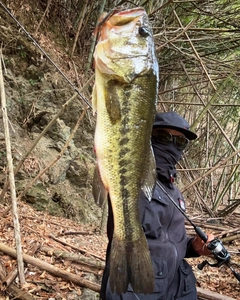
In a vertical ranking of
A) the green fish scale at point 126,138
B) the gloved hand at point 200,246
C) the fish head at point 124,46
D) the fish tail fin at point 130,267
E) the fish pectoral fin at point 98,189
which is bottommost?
the gloved hand at point 200,246

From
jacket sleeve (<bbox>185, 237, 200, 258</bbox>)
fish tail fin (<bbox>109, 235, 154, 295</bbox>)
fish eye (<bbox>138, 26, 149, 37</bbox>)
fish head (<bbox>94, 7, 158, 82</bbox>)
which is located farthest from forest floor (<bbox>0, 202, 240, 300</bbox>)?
fish eye (<bbox>138, 26, 149, 37</bbox>)

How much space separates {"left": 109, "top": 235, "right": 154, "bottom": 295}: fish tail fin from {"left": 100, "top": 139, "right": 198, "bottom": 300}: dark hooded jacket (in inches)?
10.4

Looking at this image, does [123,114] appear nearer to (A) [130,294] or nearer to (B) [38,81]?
(A) [130,294]

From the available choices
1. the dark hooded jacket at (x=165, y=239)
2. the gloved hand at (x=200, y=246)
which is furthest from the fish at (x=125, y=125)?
the gloved hand at (x=200, y=246)

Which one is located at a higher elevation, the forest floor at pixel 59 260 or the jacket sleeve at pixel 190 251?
the jacket sleeve at pixel 190 251

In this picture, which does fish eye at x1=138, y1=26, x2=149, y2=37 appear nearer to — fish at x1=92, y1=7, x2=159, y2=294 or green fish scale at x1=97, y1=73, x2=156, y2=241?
fish at x1=92, y1=7, x2=159, y2=294

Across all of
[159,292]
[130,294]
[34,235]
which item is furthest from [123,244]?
[34,235]

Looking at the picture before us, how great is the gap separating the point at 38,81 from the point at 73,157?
1599 mm

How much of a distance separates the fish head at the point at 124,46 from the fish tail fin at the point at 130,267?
77 centimetres

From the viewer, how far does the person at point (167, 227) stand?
80.7 inches

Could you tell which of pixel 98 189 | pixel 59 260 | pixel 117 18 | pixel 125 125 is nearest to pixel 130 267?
pixel 98 189

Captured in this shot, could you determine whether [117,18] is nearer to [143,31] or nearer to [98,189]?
[143,31]

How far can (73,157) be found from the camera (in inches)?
273

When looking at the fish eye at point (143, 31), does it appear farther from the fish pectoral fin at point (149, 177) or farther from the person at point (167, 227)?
the person at point (167, 227)
